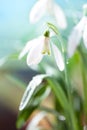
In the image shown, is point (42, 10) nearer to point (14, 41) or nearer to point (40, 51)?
point (40, 51)

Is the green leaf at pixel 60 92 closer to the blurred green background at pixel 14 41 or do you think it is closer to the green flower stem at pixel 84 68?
the green flower stem at pixel 84 68

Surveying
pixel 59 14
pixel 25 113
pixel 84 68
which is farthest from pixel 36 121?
pixel 59 14

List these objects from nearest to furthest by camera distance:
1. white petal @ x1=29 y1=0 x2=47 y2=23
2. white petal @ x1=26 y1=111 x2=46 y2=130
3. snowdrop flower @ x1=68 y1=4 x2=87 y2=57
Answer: snowdrop flower @ x1=68 y1=4 x2=87 y2=57 → white petal @ x1=29 y1=0 x2=47 y2=23 → white petal @ x1=26 y1=111 x2=46 y2=130

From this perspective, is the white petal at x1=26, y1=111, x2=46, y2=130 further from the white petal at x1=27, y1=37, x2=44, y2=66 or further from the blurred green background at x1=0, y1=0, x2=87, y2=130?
the white petal at x1=27, y1=37, x2=44, y2=66

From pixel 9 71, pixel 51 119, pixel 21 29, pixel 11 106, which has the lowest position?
pixel 51 119

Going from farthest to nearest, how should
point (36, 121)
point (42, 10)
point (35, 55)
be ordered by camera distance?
point (36, 121), point (42, 10), point (35, 55)

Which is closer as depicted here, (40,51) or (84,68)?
(40,51)

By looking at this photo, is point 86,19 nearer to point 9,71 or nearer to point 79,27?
point 79,27

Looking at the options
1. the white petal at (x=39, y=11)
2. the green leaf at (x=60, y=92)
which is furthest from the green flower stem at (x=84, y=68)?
the white petal at (x=39, y=11)

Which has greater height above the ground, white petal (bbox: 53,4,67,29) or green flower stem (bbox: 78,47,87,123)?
white petal (bbox: 53,4,67,29)

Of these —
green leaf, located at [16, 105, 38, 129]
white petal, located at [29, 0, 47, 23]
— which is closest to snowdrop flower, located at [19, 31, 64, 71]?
white petal, located at [29, 0, 47, 23]

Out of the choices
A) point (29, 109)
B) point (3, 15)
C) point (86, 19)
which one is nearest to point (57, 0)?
point (3, 15)
